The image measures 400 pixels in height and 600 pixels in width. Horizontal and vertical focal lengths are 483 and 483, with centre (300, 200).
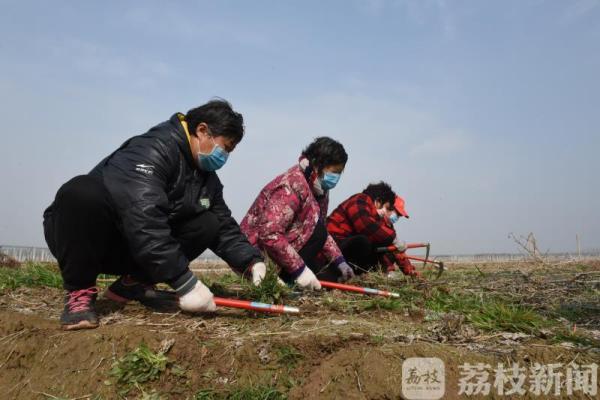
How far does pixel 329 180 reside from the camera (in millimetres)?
4645

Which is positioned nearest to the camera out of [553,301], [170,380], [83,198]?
[170,380]

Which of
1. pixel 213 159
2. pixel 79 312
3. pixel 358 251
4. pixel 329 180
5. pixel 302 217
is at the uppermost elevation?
pixel 329 180

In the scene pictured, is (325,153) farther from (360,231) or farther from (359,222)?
(360,231)

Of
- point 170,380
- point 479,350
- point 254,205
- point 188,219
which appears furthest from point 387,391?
point 254,205

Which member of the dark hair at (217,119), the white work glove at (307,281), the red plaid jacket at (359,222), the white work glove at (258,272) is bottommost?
the white work glove at (307,281)

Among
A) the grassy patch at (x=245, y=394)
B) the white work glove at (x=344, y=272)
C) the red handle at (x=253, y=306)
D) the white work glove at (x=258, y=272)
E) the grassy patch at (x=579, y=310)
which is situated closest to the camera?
the grassy patch at (x=245, y=394)

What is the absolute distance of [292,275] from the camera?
3.92 meters

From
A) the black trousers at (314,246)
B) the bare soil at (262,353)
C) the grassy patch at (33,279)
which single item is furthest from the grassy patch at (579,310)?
the grassy patch at (33,279)

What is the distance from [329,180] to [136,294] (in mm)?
2128

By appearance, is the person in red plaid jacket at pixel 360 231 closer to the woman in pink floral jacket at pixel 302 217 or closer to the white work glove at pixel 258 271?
the woman in pink floral jacket at pixel 302 217

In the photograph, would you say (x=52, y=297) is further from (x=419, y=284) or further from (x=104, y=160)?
(x=419, y=284)

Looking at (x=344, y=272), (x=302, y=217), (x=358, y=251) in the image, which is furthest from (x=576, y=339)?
(x=358, y=251)

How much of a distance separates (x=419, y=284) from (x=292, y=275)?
46.7 inches

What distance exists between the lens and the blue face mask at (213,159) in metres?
3.02
